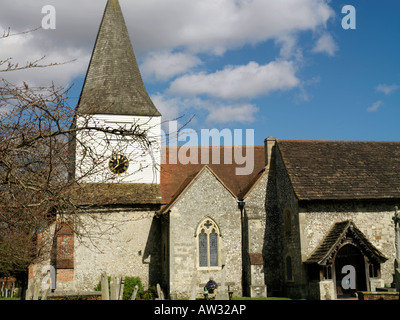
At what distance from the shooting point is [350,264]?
2302 centimetres

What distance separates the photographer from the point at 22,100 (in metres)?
6.53

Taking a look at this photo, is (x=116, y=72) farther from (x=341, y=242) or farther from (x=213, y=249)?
(x=341, y=242)

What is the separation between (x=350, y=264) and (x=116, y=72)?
1740 cm

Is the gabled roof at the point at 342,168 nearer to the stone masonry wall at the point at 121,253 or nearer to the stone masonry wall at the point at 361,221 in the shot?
the stone masonry wall at the point at 361,221

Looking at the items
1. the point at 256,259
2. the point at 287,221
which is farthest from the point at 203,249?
the point at 287,221

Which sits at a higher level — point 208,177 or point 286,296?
point 208,177

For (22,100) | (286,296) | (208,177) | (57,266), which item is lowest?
(286,296)

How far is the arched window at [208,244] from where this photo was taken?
24.5 meters

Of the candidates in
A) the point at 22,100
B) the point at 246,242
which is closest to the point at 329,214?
the point at 246,242

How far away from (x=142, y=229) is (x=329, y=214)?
10186mm

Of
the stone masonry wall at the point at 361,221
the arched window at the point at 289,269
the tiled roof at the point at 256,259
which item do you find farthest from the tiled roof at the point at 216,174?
the stone masonry wall at the point at 361,221

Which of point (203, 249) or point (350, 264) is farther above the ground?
point (203, 249)

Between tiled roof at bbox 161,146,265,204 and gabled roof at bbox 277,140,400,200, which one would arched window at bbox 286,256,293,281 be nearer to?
gabled roof at bbox 277,140,400,200

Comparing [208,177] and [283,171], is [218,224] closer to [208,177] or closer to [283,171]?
[208,177]
